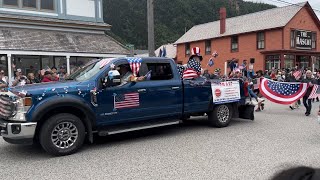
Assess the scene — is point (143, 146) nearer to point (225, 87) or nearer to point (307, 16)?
point (225, 87)

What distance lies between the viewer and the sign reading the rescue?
885 centimetres

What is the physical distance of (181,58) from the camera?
4572 cm

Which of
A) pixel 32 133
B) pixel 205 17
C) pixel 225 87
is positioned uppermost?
pixel 205 17

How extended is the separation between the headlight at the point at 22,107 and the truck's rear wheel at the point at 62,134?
431 mm

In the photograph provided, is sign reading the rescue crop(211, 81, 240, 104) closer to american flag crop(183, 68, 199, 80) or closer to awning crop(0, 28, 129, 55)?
american flag crop(183, 68, 199, 80)

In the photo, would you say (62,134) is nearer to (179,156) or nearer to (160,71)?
(179,156)

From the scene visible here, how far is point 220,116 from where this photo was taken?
9.09m

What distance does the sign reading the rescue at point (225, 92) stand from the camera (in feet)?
29.0

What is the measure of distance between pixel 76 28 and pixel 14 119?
580 inches

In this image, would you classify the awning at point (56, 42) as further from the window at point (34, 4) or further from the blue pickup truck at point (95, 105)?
the blue pickup truck at point (95, 105)

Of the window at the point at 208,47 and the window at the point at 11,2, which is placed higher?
the window at the point at 11,2

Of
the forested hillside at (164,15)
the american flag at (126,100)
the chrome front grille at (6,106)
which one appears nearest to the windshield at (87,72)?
the american flag at (126,100)

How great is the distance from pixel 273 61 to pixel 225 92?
2693 centimetres

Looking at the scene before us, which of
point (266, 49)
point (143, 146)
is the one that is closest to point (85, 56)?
point (143, 146)
